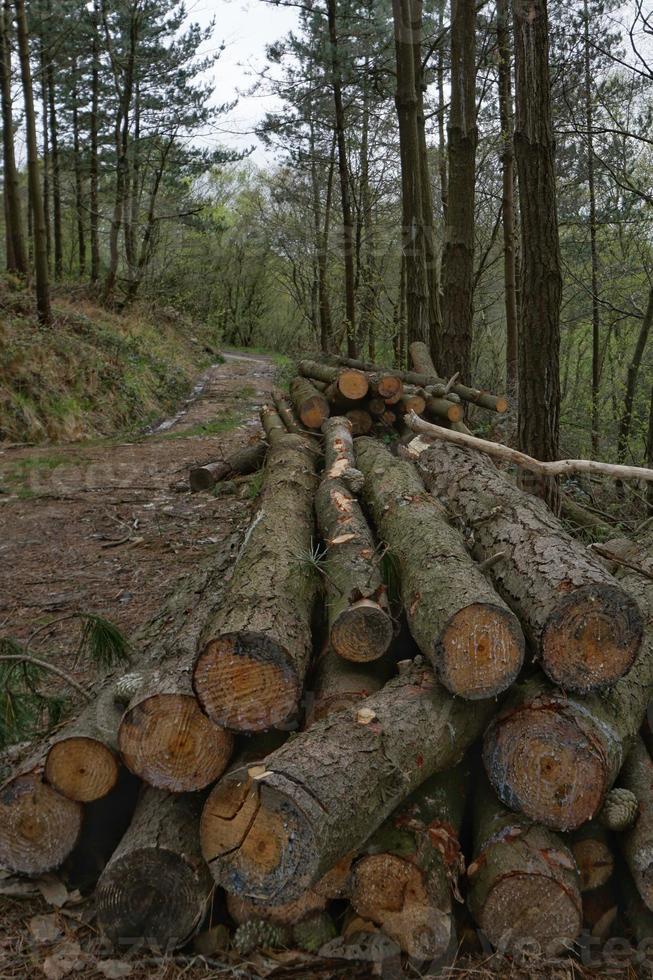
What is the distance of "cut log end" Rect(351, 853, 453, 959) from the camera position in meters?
2.46

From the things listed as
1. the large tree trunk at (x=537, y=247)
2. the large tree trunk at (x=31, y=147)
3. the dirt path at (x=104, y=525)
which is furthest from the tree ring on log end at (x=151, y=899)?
the large tree trunk at (x=31, y=147)

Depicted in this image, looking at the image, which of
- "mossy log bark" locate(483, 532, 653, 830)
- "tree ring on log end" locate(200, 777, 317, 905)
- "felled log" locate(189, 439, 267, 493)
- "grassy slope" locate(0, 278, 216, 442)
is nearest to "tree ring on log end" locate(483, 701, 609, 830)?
"mossy log bark" locate(483, 532, 653, 830)

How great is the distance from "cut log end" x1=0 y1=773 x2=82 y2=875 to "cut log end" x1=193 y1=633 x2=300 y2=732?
79 centimetres

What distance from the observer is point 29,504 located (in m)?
8.20

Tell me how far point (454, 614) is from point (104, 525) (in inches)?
217

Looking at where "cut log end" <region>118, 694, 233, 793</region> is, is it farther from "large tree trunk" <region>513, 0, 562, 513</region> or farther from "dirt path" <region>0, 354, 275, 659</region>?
"large tree trunk" <region>513, 0, 562, 513</region>

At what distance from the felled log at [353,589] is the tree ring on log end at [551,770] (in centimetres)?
68

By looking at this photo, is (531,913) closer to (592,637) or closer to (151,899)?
(592,637)

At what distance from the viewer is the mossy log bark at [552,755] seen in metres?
2.62

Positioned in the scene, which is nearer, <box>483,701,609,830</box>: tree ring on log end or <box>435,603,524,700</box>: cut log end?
<box>483,701,609,830</box>: tree ring on log end

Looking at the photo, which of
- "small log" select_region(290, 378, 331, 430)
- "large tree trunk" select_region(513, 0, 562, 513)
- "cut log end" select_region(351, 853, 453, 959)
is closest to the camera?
"cut log end" select_region(351, 853, 453, 959)

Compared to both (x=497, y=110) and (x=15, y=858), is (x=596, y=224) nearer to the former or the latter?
(x=497, y=110)

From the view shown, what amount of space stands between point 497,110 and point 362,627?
651 inches

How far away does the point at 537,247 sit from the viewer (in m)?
5.66
